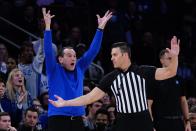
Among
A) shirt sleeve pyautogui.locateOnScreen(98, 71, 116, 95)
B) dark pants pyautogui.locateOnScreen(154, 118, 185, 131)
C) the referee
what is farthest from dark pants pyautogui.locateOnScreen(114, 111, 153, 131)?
dark pants pyautogui.locateOnScreen(154, 118, 185, 131)

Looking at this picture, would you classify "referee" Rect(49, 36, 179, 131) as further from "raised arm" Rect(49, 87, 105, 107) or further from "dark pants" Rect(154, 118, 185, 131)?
"dark pants" Rect(154, 118, 185, 131)

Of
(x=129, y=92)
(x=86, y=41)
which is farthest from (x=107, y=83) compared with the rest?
(x=86, y=41)

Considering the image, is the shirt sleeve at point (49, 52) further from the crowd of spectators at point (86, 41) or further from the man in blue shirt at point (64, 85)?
the crowd of spectators at point (86, 41)

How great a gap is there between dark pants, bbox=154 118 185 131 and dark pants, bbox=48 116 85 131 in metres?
1.30

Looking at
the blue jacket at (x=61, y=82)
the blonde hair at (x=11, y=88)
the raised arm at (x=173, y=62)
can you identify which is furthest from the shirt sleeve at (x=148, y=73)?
the blonde hair at (x=11, y=88)

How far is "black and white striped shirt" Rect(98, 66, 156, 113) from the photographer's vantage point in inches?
282

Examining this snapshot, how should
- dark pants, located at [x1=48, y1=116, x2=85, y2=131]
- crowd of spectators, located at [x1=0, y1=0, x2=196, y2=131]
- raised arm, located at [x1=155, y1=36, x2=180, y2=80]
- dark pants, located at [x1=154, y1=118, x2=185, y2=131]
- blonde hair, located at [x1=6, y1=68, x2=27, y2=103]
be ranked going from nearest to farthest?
raised arm, located at [x1=155, y1=36, x2=180, y2=80]
dark pants, located at [x1=48, y1=116, x2=85, y2=131]
dark pants, located at [x1=154, y1=118, x2=185, y2=131]
blonde hair, located at [x1=6, y1=68, x2=27, y2=103]
crowd of spectators, located at [x1=0, y1=0, x2=196, y2=131]

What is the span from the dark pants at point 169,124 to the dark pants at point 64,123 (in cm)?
130

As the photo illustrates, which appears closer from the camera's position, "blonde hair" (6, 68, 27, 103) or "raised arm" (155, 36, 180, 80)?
"raised arm" (155, 36, 180, 80)

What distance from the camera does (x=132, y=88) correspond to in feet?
23.5

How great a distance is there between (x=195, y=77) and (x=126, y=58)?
24.0ft

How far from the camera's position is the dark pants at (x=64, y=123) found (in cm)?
792

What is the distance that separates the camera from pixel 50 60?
8016 millimetres

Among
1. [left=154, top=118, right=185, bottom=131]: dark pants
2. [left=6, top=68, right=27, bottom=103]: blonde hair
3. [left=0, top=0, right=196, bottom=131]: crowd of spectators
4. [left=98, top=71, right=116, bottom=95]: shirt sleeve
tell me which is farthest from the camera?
[left=0, top=0, right=196, bottom=131]: crowd of spectators
